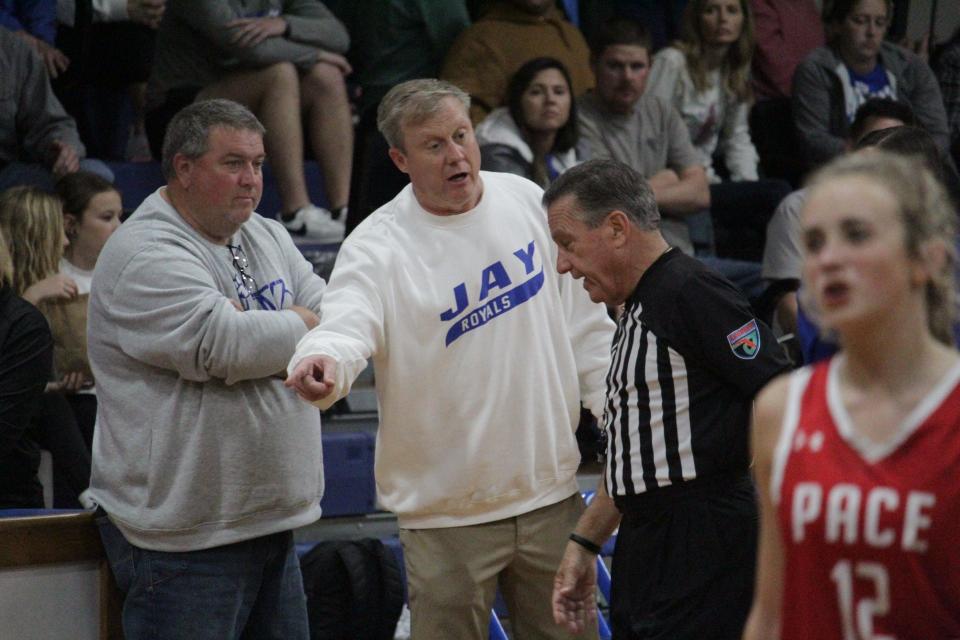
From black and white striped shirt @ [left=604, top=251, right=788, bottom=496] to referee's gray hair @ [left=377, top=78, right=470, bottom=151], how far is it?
0.89 metres

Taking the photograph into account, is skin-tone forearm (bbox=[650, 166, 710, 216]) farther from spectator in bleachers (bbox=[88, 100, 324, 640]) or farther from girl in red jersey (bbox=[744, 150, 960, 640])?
girl in red jersey (bbox=[744, 150, 960, 640])

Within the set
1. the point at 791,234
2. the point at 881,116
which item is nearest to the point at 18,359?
the point at 881,116

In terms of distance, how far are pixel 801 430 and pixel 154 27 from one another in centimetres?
540

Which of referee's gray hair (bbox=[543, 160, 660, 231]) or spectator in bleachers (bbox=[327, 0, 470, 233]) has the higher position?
spectator in bleachers (bbox=[327, 0, 470, 233])

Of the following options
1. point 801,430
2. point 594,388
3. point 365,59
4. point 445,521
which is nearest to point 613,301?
point 594,388

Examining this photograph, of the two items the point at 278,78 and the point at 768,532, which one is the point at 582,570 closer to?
the point at 768,532

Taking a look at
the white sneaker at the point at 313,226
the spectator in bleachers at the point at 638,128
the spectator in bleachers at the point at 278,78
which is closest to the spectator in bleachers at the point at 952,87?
the spectator in bleachers at the point at 638,128

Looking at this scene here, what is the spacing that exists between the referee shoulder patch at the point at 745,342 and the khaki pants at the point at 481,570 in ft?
2.85

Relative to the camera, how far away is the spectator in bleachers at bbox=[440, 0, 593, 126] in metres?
6.36

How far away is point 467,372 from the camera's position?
351 cm

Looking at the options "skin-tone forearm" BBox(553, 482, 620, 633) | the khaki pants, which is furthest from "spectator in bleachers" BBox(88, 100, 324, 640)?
"skin-tone forearm" BBox(553, 482, 620, 633)

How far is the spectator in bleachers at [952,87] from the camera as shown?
24.6 ft

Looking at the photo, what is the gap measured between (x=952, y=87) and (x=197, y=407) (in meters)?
5.39

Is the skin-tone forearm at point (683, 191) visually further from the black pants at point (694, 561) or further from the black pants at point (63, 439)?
the black pants at point (694, 561)
